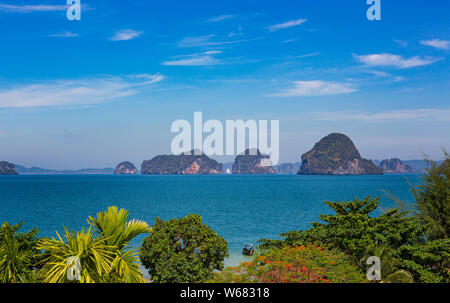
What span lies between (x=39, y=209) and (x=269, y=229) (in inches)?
1329

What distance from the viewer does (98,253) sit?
8312mm

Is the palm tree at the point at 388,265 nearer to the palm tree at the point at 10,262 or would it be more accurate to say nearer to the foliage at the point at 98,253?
the foliage at the point at 98,253

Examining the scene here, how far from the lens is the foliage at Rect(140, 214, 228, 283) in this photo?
401 inches

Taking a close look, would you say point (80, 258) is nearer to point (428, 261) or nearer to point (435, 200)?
point (428, 261)

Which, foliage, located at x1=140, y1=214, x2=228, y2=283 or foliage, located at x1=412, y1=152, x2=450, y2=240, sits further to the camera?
foliage, located at x1=412, y1=152, x2=450, y2=240

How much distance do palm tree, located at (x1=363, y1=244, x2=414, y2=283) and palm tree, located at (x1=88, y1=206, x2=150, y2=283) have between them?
232 inches

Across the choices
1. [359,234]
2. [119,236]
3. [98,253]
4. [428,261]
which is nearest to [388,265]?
[428,261]

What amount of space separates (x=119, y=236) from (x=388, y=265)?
6734 millimetres

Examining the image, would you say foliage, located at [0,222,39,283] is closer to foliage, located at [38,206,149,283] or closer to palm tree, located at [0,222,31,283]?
palm tree, located at [0,222,31,283]

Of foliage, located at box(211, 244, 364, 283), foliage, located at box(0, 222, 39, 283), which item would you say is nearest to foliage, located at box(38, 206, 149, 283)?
foliage, located at box(0, 222, 39, 283)
